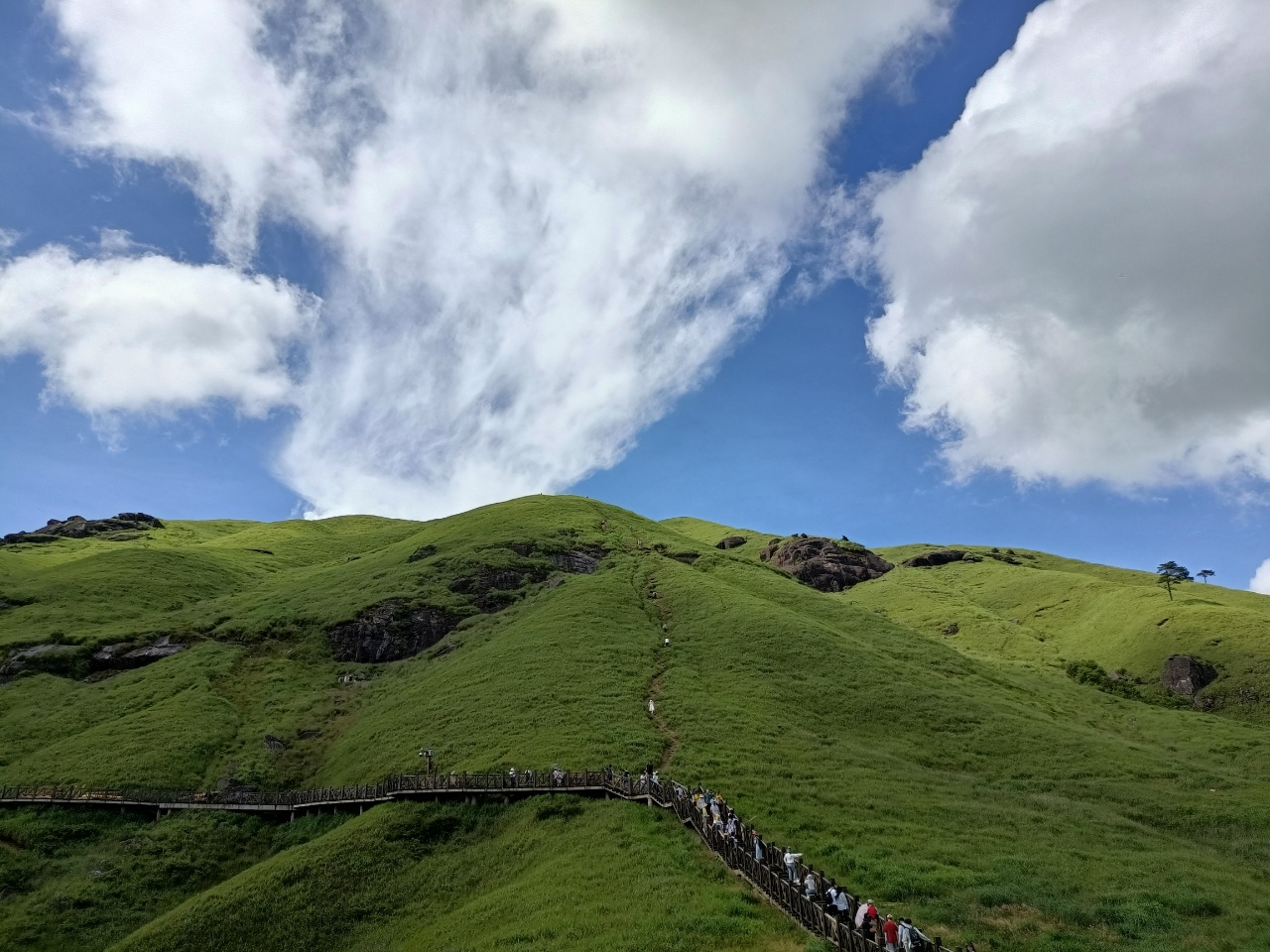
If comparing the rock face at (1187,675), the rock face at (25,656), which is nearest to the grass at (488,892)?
the rock face at (25,656)

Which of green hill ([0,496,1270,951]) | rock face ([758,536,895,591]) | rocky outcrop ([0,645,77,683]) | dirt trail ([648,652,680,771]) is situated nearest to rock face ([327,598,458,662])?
green hill ([0,496,1270,951])

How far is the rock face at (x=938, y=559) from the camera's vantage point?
190500 mm

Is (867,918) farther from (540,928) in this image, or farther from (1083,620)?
(1083,620)

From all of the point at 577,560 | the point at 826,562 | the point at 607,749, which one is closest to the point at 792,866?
the point at 607,749

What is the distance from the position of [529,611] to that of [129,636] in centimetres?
4726

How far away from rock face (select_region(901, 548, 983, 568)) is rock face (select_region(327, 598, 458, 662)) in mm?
137960

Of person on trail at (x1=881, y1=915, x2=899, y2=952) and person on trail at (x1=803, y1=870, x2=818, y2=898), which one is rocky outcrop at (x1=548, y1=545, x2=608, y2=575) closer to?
person on trail at (x1=803, y1=870, x2=818, y2=898)

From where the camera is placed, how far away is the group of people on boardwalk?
21875 millimetres

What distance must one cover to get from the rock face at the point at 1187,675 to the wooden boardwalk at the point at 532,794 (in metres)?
83.4

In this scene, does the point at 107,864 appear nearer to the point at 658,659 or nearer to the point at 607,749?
the point at 607,749

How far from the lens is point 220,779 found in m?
57.3

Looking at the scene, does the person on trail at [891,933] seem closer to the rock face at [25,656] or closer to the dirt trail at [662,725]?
the dirt trail at [662,725]

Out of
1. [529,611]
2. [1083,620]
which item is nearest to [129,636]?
[529,611]

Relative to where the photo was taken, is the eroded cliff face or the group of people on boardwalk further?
the eroded cliff face
